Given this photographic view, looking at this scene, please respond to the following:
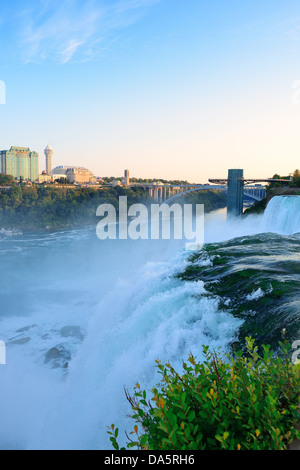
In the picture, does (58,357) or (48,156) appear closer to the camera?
(58,357)

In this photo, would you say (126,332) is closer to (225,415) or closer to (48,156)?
(225,415)

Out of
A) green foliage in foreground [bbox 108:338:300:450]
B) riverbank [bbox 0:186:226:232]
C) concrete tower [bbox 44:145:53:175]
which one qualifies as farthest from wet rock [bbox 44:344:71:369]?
concrete tower [bbox 44:145:53:175]

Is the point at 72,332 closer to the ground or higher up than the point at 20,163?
closer to the ground

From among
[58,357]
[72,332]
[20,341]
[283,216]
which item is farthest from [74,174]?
[58,357]

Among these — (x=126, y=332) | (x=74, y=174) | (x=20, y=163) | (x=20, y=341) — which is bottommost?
(x=20, y=341)

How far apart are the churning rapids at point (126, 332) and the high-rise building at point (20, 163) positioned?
84083 millimetres

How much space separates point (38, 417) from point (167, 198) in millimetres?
38227

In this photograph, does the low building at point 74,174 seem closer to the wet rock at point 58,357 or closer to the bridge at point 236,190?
the bridge at point 236,190

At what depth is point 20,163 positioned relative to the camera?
9075 cm

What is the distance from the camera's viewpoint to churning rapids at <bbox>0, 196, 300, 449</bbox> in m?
4.34

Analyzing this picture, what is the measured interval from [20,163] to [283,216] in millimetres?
88542

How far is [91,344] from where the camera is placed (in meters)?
6.61

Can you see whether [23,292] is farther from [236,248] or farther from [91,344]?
[236,248]
